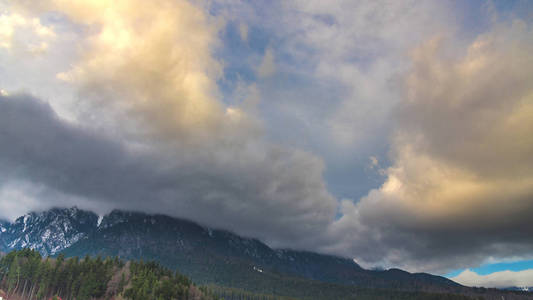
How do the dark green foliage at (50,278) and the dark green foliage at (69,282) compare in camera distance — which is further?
the dark green foliage at (50,278)

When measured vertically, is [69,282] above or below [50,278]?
below

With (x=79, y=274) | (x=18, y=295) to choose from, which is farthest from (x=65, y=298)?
(x=18, y=295)

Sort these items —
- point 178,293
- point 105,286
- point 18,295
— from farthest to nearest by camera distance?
point 178,293 → point 105,286 → point 18,295

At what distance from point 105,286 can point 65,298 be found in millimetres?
19002

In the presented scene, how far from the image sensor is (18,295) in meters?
167

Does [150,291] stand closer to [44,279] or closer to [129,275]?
[129,275]

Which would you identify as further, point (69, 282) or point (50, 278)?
point (69, 282)

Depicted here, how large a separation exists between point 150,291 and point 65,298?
4278 cm

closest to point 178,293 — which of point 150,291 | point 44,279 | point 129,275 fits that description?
point 150,291

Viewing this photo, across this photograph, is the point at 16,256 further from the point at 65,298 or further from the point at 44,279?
the point at 65,298

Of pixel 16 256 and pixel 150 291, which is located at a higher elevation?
pixel 16 256

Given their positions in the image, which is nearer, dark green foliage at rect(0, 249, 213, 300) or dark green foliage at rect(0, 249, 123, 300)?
dark green foliage at rect(0, 249, 213, 300)

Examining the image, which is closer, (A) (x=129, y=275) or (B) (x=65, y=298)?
(B) (x=65, y=298)

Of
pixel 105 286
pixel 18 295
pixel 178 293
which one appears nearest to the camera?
pixel 18 295
